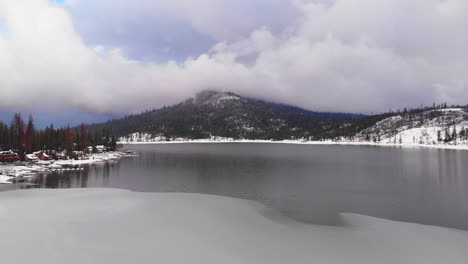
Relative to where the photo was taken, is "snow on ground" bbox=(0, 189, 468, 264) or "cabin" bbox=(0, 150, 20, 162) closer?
"snow on ground" bbox=(0, 189, 468, 264)

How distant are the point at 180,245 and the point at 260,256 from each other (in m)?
5.05

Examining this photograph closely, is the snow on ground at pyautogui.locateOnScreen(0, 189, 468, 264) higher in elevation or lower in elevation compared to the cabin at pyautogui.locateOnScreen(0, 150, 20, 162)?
lower

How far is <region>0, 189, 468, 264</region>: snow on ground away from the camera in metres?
15.4

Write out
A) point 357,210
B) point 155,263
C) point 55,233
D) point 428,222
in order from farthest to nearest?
point 357,210
point 428,222
point 55,233
point 155,263

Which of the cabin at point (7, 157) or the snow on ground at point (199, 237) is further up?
the cabin at point (7, 157)

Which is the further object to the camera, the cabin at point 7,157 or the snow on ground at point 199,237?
the cabin at point 7,157

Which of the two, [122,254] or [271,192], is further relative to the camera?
[271,192]

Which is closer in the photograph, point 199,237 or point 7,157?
point 199,237

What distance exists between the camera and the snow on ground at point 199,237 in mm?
15359

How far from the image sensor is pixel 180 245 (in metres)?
16.9

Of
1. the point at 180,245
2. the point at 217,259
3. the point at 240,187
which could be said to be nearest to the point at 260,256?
the point at 217,259

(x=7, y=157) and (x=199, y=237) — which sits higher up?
(x=7, y=157)

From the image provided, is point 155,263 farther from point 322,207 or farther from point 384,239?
point 322,207

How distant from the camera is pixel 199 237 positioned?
18.5 metres
